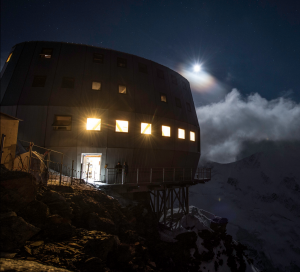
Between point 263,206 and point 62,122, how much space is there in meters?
166

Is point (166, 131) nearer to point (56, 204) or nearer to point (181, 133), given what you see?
point (181, 133)

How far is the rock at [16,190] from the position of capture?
5855 millimetres

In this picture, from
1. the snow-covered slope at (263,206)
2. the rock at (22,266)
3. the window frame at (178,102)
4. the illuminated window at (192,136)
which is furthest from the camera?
the snow-covered slope at (263,206)

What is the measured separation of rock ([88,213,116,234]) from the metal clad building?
813 centimetres

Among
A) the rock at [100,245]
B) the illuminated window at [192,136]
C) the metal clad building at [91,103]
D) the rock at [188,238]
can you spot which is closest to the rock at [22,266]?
the rock at [100,245]

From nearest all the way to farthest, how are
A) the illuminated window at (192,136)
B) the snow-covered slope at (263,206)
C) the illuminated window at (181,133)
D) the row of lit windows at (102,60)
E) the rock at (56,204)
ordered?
the rock at (56,204)
the row of lit windows at (102,60)
the illuminated window at (181,133)
the illuminated window at (192,136)
the snow-covered slope at (263,206)

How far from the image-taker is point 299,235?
98.6 m

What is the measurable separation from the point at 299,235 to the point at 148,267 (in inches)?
4933

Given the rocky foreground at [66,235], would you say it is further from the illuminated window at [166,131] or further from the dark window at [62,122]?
the illuminated window at [166,131]

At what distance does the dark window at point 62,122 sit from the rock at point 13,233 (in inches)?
432

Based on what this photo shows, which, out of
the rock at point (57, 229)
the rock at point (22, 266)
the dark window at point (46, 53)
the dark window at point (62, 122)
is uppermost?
the dark window at point (46, 53)

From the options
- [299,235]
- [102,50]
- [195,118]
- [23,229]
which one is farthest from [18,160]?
[299,235]

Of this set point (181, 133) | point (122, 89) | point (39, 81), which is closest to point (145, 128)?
point (122, 89)

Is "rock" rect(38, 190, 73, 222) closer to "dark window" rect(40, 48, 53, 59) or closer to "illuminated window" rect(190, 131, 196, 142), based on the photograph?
"dark window" rect(40, 48, 53, 59)
